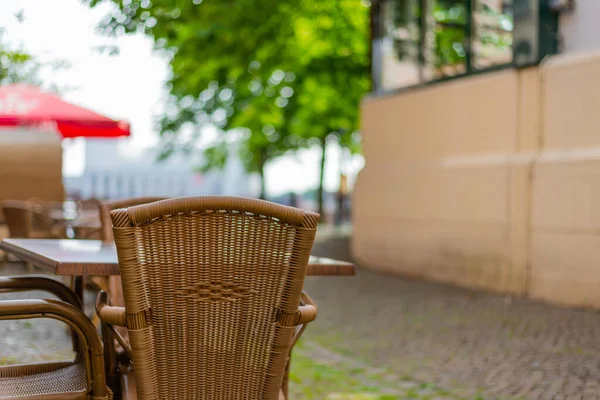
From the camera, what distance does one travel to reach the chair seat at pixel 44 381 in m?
2.32

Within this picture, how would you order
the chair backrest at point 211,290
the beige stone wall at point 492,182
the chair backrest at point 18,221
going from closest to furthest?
the chair backrest at point 211,290, the chair backrest at point 18,221, the beige stone wall at point 492,182

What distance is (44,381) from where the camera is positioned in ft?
8.21

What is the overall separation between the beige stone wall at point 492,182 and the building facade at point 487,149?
0.05 ft

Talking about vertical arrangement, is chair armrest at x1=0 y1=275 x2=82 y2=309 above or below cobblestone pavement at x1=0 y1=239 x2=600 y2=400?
above

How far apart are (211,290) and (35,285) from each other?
94 centimetres

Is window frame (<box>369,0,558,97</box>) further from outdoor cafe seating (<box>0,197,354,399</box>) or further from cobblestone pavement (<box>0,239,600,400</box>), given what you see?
outdoor cafe seating (<box>0,197,354,399</box>)

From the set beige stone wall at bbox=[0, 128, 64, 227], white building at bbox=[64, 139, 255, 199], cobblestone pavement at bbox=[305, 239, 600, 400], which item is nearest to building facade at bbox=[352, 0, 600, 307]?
cobblestone pavement at bbox=[305, 239, 600, 400]

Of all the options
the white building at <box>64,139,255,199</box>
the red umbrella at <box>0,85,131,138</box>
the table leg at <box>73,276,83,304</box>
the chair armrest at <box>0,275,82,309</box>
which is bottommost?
the white building at <box>64,139,255,199</box>

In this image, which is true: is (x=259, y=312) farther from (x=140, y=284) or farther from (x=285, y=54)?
(x=285, y=54)

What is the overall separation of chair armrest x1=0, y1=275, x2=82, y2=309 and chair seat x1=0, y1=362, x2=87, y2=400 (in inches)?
11.0

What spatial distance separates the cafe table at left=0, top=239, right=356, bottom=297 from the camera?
2562mm

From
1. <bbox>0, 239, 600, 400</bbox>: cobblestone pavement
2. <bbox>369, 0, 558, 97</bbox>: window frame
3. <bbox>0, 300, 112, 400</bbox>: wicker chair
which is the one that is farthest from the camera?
<bbox>369, 0, 558, 97</bbox>: window frame

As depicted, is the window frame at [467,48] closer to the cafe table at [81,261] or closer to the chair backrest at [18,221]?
the chair backrest at [18,221]

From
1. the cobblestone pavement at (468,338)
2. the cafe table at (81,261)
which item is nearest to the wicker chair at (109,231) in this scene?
the cafe table at (81,261)
